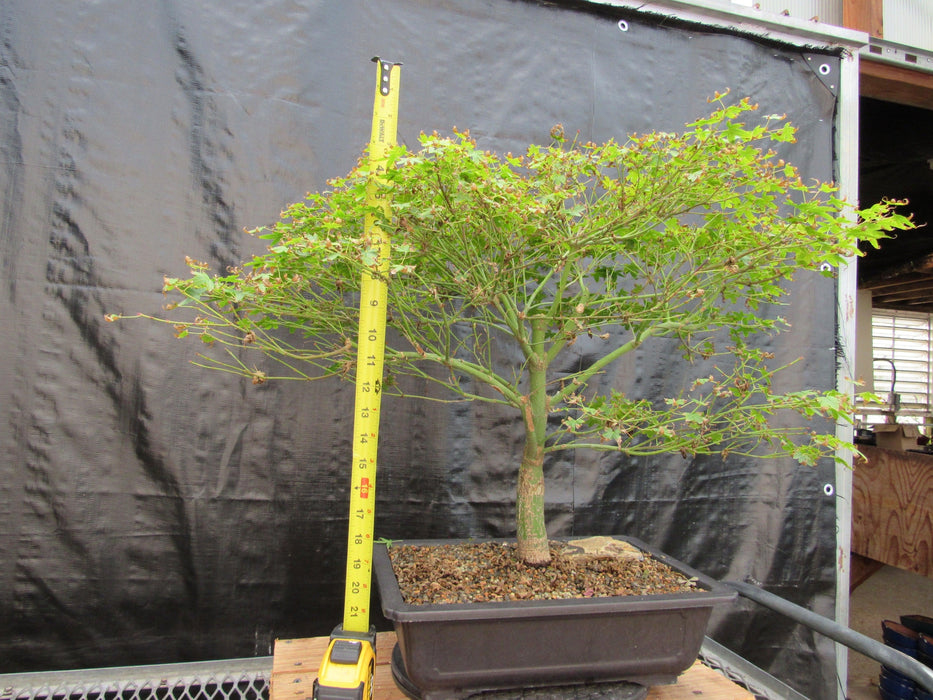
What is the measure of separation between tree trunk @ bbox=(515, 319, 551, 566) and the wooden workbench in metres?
0.28

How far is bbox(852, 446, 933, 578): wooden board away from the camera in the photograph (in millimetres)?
2291

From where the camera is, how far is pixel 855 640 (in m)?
0.97

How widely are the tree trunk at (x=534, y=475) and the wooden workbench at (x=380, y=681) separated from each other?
283 millimetres

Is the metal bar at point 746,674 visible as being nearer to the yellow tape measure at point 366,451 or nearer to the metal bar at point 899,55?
the yellow tape measure at point 366,451

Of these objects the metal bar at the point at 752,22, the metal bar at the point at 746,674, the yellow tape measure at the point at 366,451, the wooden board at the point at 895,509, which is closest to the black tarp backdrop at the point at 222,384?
the metal bar at the point at 752,22

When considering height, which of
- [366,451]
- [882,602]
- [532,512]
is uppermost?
[366,451]

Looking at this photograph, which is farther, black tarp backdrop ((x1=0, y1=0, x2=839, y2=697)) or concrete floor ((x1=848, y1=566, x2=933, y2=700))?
concrete floor ((x1=848, y1=566, x2=933, y2=700))

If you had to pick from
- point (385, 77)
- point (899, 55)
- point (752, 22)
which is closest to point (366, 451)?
point (385, 77)

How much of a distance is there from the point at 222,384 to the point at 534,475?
0.81 meters

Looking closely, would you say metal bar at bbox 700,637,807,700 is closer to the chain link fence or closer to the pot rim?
the pot rim

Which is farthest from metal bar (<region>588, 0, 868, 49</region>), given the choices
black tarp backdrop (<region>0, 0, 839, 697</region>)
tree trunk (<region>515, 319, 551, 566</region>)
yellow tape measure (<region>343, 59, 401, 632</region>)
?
tree trunk (<region>515, 319, 551, 566</region>)

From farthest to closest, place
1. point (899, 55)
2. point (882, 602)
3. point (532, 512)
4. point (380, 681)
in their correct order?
1. point (882, 602)
2. point (899, 55)
3. point (532, 512)
4. point (380, 681)

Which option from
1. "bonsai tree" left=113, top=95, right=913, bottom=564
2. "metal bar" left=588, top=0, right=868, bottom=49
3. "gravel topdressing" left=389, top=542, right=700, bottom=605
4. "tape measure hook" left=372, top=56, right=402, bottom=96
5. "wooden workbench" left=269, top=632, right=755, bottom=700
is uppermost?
"metal bar" left=588, top=0, right=868, bottom=49

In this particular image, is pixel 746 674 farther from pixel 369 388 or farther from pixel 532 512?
pixel 369 388
